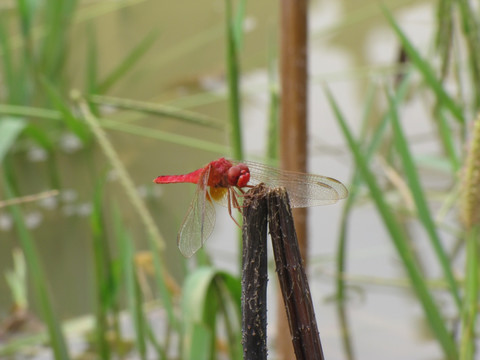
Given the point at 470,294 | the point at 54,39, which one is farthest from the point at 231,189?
the point at 54,39

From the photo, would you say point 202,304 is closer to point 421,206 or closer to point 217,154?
point 421,206

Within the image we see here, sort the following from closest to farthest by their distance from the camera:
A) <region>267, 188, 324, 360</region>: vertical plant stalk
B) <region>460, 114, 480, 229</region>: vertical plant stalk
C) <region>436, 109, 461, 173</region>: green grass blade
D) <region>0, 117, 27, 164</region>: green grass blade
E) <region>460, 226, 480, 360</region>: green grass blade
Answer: <region>267, 188, 324, 360</region>: vertical plant stalk < <region>460, 114, 480, 229</region>: vertical plant stalk < <region>460, 226, 480, 360</region>: green grass blade < <region>436, 109, 461, 173</region>: green grass blade < <region>0, 117, 27, 164</region>: green grass blade

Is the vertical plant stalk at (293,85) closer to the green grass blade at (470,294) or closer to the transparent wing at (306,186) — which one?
the transparent wing at (306,186)

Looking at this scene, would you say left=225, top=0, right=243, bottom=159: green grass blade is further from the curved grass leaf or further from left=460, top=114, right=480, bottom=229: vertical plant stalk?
left=460, top=114, right=480, bottom=229: vertical plant stalk

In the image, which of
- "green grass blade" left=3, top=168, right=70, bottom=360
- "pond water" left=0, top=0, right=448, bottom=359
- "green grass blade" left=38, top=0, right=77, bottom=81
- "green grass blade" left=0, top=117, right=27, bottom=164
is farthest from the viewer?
"green grass blade" left=38, top=0, right=77, bottom=81

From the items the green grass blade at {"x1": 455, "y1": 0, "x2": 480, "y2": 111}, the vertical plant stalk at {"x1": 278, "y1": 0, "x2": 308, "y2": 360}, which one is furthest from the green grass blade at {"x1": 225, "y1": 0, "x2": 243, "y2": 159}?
the green grass blade at {"x1": 455, "y1": 0, "x2": 480, "y2": 111}

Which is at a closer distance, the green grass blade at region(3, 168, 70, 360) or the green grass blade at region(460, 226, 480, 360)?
the green grass blade at region(460, 226, 480, 360)
